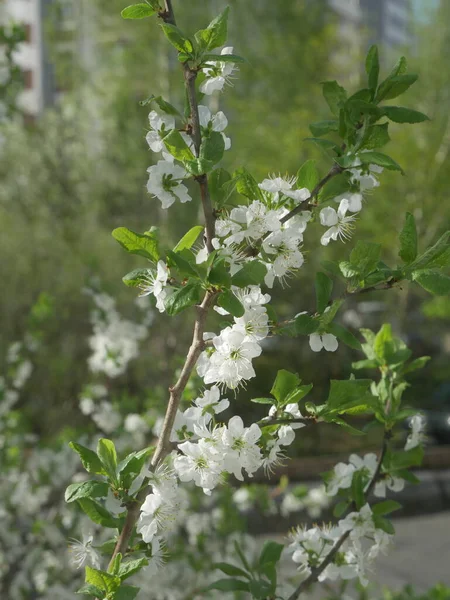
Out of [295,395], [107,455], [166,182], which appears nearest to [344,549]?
[295,395]

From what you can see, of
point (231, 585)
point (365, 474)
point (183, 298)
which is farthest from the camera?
point (365, 474)

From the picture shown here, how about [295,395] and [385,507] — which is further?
[385,507]

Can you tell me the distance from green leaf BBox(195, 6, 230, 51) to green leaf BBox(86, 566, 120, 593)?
29.5 inches

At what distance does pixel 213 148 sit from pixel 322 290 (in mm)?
258

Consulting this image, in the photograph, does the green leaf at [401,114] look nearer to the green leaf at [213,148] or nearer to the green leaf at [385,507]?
the green leaf at [213,148]

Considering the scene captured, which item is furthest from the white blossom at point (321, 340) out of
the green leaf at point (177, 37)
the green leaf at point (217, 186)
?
the green leaf at point (177, 37)

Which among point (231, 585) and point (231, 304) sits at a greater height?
point (231, 304)

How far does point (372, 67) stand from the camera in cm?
119

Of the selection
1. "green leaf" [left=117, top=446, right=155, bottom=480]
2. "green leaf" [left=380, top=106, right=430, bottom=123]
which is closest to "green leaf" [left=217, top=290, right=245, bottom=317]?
"green leaf" [left=117, top=446, right=155, bottom=480]

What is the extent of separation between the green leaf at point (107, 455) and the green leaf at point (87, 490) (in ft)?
0.12

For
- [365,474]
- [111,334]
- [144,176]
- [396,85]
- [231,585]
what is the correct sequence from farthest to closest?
[144,176]
[111,334]
[365,474]
[231,585]
[396,85]

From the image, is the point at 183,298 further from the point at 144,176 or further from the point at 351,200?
the point at 144,176

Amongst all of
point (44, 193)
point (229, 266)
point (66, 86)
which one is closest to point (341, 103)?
point (229, 266)

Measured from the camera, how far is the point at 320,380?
9.77m
